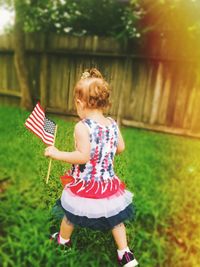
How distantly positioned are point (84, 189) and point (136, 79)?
418cm

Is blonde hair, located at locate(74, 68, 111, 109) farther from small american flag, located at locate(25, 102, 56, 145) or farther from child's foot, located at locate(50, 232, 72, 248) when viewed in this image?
child's foot, located at locate(50, 232, 72, 248)

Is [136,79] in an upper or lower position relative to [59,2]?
lower

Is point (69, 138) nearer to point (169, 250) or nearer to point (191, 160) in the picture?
point (169, 250)

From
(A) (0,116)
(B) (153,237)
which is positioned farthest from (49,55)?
(B) (153,237)

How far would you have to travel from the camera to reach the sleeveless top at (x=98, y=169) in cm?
168

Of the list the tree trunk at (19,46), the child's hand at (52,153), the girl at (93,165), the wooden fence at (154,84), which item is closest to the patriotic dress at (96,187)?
the girl at (93,165)

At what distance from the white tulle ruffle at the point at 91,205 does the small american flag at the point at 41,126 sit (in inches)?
10.4

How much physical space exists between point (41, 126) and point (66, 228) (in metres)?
0.55

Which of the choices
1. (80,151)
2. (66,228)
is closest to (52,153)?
(80,151)

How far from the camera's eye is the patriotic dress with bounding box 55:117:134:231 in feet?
5.55

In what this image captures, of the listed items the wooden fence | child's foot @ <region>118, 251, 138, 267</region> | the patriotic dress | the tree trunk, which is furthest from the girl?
the tree trunk

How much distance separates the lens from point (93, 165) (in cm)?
171

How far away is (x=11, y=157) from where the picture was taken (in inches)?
142

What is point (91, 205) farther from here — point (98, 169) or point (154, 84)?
point (154, 84)
